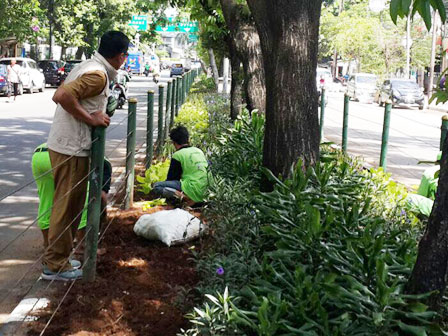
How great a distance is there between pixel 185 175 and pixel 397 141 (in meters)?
12.1

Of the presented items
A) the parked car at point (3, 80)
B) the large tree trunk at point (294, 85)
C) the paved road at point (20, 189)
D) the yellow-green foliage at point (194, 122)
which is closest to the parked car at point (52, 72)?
the parked car at point (3, 80)

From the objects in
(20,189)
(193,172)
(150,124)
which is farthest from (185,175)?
(20,189)

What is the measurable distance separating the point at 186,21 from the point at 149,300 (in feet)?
116

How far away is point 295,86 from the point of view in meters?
5.98

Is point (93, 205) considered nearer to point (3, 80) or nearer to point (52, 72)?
point (3, 80)

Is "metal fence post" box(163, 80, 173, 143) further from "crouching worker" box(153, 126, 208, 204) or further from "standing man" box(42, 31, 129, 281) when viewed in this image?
"standing man" box(42, 31, 129, 281)

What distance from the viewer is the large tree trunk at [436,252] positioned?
120 inches

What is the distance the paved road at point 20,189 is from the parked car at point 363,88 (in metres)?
23.5

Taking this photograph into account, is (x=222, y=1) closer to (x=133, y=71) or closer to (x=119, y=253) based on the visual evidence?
(x=119, y=253)

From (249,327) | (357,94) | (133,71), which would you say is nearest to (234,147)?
(249,327)

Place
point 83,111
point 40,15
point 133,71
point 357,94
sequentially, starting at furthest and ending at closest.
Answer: point 133,71 < point 357,94 < point 40,15 < point 83,111

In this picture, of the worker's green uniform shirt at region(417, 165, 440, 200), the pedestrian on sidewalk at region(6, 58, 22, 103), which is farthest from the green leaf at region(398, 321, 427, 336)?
the pedestrian on sidewalk at region(6, 58, 22, 103)

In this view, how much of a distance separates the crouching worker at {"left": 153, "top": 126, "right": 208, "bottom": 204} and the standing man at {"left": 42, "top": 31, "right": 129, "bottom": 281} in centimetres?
205

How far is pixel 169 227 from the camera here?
5.93m
